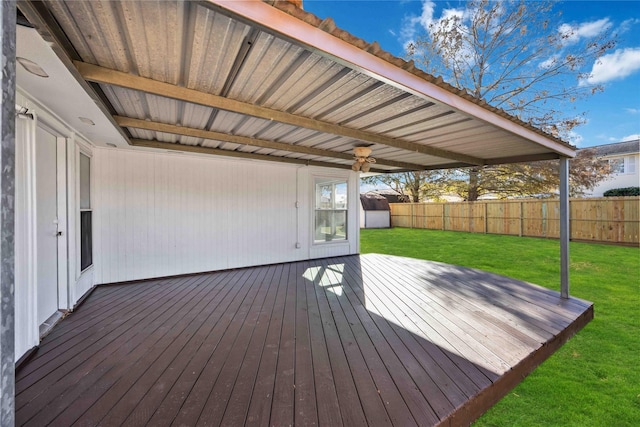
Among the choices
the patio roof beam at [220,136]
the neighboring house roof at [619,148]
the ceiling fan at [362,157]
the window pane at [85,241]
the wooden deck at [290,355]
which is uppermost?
the neighboring house roof at [619,148]

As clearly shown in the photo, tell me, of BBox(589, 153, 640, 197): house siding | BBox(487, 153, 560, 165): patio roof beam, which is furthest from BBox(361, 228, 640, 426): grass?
BBox(589, 153, 640, 197): house siding

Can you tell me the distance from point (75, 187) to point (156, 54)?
2.53 m

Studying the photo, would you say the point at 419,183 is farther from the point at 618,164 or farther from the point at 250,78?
the point at 250,78

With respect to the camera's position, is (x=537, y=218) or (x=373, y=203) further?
(x=373, y=203)

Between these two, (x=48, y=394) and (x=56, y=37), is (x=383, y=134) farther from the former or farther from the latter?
(x=48, y=394)

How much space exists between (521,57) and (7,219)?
1365 centimetres

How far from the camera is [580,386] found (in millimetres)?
1935

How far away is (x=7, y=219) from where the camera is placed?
2.50ft

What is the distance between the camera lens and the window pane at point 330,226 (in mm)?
6008

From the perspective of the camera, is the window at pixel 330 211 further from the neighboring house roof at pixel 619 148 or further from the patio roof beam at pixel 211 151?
the neighboring house roof at pixel 619 148

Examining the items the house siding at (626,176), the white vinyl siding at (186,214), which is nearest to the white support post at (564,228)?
the white vinyl siding at (186,214)

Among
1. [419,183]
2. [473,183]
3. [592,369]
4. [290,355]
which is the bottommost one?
[592,369]

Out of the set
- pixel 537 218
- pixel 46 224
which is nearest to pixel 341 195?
pixel 46 224

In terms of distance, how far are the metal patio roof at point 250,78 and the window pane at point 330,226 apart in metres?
2.59
